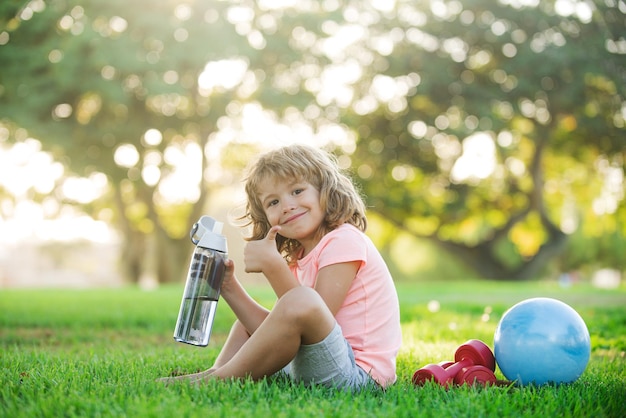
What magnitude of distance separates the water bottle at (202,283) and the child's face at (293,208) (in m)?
0.30

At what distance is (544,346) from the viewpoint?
10.8 ft

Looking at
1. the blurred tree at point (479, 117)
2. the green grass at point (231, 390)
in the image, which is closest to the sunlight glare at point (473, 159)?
the blurred tree at point (479, 117)

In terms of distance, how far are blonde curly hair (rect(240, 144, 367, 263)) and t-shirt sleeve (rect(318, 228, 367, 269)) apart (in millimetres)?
224

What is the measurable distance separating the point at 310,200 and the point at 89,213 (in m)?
21.4

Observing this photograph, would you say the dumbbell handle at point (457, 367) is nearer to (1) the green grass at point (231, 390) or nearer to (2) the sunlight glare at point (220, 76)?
(1) the green grass at point (231, 390)

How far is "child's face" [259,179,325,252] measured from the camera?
3.42 m

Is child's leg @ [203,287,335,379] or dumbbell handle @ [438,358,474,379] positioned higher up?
child's leg @ [203,287,335,379]

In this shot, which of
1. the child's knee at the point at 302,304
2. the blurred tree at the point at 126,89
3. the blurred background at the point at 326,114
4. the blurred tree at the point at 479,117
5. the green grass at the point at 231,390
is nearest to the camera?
the green grass at the point at 231,390

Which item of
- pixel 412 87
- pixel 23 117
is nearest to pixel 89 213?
pixel 23 117

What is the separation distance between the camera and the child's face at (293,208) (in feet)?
11.2

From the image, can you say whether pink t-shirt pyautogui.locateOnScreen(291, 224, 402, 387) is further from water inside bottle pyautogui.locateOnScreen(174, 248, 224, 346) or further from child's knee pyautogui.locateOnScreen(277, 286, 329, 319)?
water inside bottle pyautogui.locateOnScreen(174, 248, 224, 346)

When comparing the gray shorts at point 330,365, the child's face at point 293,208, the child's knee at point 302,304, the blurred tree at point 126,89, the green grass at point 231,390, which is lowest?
the green grass at point 231,390

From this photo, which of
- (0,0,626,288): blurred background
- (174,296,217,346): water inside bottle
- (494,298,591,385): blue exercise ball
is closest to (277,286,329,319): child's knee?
(174,296,217,346): water inside bottle

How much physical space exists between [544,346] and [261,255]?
4.75 ft
